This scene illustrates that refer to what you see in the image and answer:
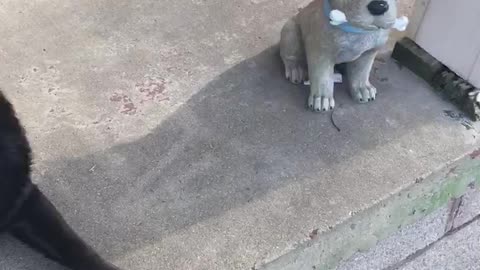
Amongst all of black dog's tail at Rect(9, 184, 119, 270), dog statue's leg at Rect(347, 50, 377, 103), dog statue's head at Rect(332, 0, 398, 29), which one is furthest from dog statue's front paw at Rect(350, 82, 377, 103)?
black dog's tail at Rect(9, 184, 119, 270)

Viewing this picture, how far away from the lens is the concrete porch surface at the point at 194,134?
170 cm

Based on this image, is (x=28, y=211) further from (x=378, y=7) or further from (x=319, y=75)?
(x=378, y=7)

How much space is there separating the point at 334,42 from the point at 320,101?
0.18m

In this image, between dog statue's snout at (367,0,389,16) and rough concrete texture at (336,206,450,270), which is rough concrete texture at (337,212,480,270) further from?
dog statue's snout at (367,0,389,16)

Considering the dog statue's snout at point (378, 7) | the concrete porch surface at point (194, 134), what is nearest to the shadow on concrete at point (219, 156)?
the concrete porch surface at point (194, 134)

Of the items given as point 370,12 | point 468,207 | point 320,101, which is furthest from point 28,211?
point 468,207

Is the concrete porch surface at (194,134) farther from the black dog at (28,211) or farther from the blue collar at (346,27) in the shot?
the blue collar at (346,27)

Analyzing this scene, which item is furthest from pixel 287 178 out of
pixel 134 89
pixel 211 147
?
pixel 134 89

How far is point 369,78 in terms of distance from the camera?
209cm

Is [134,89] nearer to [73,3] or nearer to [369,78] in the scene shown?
[73,3]

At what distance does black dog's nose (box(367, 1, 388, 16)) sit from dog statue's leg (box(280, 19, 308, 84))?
33 centimetres

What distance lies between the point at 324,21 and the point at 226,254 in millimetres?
634

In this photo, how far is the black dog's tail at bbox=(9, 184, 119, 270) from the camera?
160cm

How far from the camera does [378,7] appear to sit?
1700 millimetres
